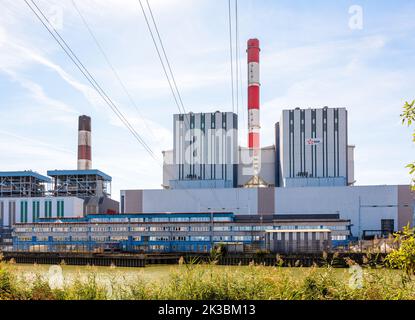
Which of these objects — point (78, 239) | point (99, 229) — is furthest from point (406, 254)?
point (78, 239)

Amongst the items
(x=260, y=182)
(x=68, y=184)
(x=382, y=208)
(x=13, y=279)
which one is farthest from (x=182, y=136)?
(x=13, y=279)

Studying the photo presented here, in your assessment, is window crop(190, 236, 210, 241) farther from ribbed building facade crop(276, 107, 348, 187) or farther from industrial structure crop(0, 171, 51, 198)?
industrial structure crop(0, 171, 51, 198)

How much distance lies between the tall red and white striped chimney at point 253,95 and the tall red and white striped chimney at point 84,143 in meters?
31.1

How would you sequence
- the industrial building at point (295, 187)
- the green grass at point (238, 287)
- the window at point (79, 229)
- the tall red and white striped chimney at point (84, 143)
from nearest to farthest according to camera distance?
the green grass at point (238, 287), the window at point (79, 229), the industrial building at point (295, 187), the tall red and white striped chimney at point (84, 143)

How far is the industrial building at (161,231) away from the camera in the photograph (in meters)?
63.0

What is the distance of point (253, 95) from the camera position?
7719cm

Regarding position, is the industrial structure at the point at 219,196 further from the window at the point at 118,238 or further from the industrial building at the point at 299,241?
the industrial building at the point at 299,241

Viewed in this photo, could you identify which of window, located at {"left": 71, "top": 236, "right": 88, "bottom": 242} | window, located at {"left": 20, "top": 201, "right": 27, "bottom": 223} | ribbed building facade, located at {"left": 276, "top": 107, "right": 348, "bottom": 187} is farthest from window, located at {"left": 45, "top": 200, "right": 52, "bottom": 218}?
ribbed building facade, located at {"left": 276, "top": 107, "right": 348, "bottom": 187}

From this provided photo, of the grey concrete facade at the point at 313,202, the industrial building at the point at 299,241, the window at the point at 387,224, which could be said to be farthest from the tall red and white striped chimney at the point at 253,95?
the industrial building at the point at 299,241

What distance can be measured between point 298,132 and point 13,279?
236 ft

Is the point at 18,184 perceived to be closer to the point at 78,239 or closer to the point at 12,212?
the point at 12,212

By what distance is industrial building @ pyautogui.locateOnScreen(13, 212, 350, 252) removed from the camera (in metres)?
63.0
